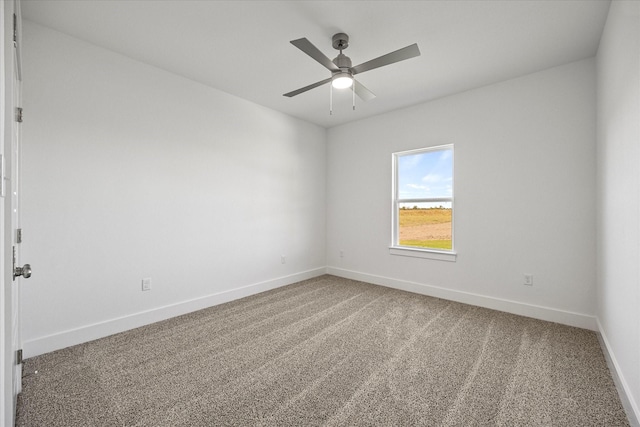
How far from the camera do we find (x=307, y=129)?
4.70 metres

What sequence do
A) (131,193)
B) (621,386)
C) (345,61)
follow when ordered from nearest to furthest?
(621,386)
(345,61)
(131,193)

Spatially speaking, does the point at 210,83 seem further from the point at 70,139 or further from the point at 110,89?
the point at 70,139

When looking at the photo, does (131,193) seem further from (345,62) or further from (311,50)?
(345,62)

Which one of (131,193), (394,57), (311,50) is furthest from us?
(131,193)

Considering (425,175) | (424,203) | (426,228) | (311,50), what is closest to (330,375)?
(311,50)

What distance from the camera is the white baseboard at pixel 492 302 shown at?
2.79m

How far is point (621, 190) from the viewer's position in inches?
73.2

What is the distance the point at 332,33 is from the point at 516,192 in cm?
253

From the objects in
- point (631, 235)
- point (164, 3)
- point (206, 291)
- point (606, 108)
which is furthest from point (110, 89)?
point (606, 108)

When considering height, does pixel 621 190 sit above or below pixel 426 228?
above

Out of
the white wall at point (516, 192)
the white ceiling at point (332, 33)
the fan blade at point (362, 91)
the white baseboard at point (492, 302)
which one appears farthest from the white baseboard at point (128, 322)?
the fan blade at point (362, 91)

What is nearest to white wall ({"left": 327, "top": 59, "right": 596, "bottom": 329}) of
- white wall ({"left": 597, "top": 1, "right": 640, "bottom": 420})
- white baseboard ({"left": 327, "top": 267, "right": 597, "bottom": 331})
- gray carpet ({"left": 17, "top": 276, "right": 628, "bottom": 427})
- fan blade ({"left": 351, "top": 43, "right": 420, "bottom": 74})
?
white baseboard ({"left": 327, "top": 267, "right": 597, "bottom": 331})

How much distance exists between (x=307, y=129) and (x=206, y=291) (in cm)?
290

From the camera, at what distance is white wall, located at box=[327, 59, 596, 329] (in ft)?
9.13
